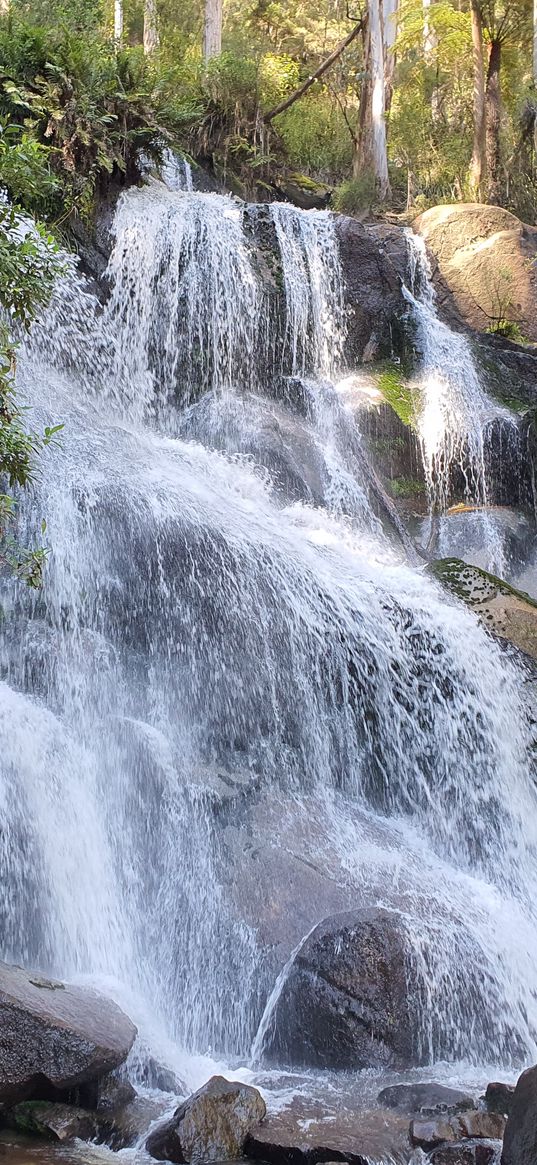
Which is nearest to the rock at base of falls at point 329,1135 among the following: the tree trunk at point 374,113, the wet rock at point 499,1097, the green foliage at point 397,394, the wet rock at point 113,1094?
the wet rock at point 499,1097

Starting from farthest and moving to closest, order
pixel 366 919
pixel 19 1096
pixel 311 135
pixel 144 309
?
pixel 311 135 < pixel 144 309 < pixel 366 919 < pixel 19 1096

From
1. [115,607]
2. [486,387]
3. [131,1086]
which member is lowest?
[131,1086]

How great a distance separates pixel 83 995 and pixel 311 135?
19137 mm

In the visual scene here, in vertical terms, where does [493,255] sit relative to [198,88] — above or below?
below

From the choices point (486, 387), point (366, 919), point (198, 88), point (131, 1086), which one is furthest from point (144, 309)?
point (131, 1086)

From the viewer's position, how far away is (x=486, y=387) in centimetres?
1423

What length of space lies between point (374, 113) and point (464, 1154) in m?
19.8

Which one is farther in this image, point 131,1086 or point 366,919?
point 366,919

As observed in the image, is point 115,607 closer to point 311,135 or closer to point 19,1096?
point 19,1096

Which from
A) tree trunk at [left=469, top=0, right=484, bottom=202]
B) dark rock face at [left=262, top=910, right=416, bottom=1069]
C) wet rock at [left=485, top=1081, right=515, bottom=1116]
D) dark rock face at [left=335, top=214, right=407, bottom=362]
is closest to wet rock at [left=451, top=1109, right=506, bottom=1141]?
wet rock at [left=485, top=1081, right=515, bottom=1116]

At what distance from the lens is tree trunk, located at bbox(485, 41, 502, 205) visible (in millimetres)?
19641

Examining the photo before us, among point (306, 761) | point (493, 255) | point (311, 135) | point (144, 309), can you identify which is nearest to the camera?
point (306, 761)

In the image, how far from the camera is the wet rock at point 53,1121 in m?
4.73

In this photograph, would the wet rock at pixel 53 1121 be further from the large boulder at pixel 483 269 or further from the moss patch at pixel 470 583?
the large boulder at pixel 483 269
